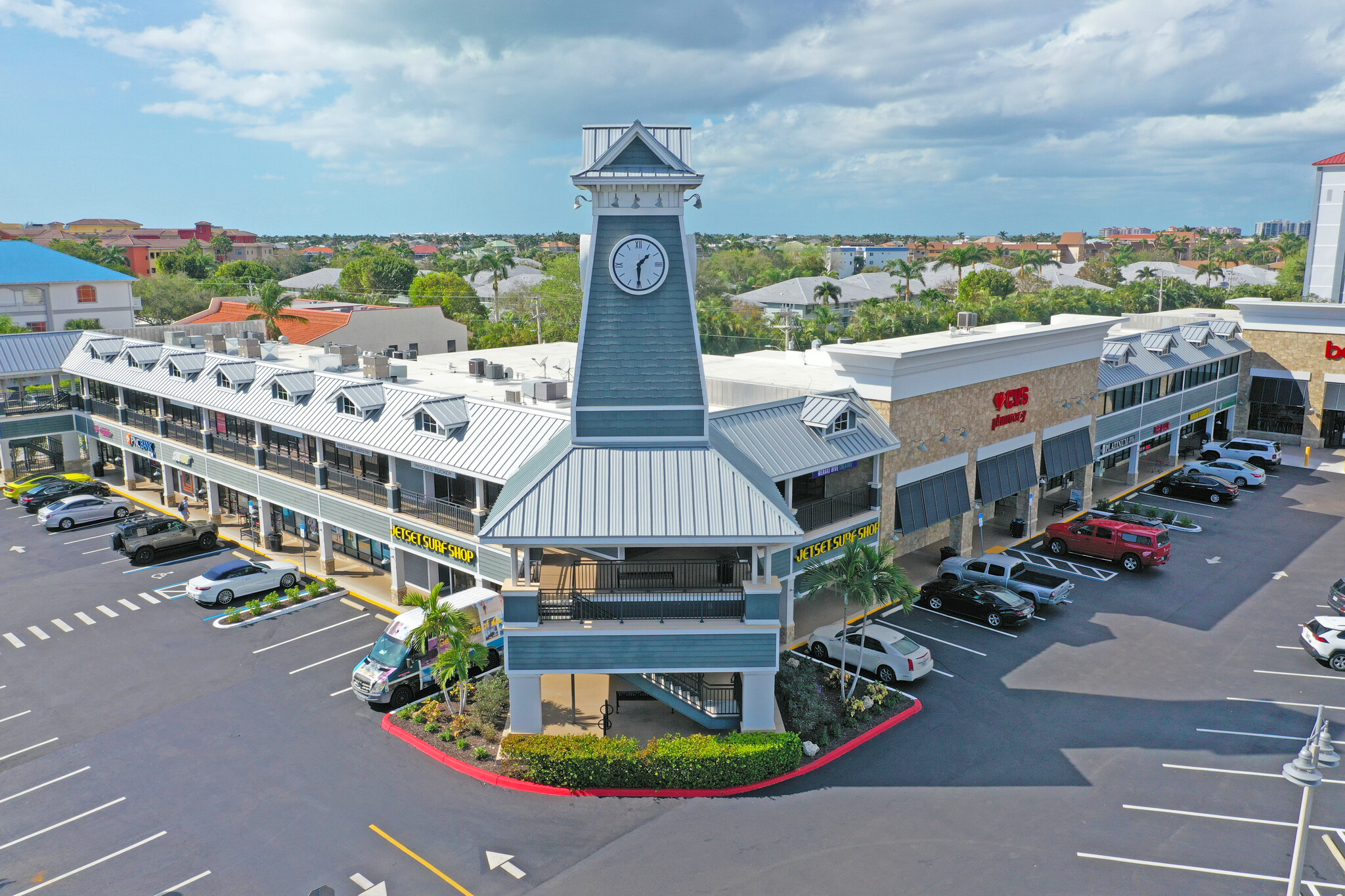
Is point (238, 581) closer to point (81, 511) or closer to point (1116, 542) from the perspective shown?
→ point (81, 511)

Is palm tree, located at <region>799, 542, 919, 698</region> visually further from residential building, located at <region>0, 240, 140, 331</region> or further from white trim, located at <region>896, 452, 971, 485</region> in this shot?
residential building, located at <region>0, 240, 140, 331</region>

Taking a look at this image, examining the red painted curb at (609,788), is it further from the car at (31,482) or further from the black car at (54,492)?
the car at (31,482)

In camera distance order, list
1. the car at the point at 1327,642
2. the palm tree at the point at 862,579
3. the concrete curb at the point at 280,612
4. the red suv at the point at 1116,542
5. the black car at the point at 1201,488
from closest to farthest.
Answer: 1. the palm tree at the point at 862,579
2. the car at the point at 1327,642
3. the concrete curb at the point at 280,612
4. the red suv at the point at 1116,542
5. the black car at the point at 1201,488

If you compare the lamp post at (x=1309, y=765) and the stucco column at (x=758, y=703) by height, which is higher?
the lamp post at (x=1309, y=765)

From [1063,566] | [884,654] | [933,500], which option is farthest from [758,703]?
[1063,566]

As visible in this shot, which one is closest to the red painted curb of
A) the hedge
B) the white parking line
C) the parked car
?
the hedge

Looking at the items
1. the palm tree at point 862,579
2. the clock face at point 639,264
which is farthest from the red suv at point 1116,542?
the clock face at point 639,264

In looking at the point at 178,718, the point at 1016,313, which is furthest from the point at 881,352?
the point at 1016,313
